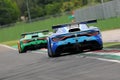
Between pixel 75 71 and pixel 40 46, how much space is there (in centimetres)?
1359

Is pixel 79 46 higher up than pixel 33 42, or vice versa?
pixel 79 46

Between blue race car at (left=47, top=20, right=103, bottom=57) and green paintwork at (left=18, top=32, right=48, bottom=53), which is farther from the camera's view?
green paintwork at (left=18, top=32, right=48, bottom=53)

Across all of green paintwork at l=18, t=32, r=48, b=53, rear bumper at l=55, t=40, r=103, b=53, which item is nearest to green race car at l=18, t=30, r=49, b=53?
green paintwork at l=18, t=32, r=48, b=53

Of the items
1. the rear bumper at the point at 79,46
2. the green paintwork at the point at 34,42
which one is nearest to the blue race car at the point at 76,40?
the rear bumper at the point at 79,46

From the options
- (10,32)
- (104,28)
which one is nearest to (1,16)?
(10,32)

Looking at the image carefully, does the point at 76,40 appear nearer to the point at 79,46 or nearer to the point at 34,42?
the point at 79,46

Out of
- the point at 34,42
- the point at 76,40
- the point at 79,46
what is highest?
the point at 76,40

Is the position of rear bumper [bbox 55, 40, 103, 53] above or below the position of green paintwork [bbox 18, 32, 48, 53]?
above

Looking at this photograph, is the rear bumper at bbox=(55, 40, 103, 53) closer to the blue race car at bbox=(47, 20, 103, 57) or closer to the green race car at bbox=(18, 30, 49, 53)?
the blue race car at bbox=(47, 20, 103, 57)

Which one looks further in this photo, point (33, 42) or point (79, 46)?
point (33, 42)

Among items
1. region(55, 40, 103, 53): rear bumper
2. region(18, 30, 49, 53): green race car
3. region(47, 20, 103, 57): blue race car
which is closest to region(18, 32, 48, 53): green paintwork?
region(18, 30, 49, 53): green race car

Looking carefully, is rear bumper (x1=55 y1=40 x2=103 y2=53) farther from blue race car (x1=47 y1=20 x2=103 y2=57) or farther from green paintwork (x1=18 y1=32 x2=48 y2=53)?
green paintwork (x1=18 y1=32 x2=48 y2=53)

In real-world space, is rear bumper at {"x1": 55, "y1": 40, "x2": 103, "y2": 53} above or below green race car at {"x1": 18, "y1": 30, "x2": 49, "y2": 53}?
above

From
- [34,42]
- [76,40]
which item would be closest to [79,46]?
[76,40]
